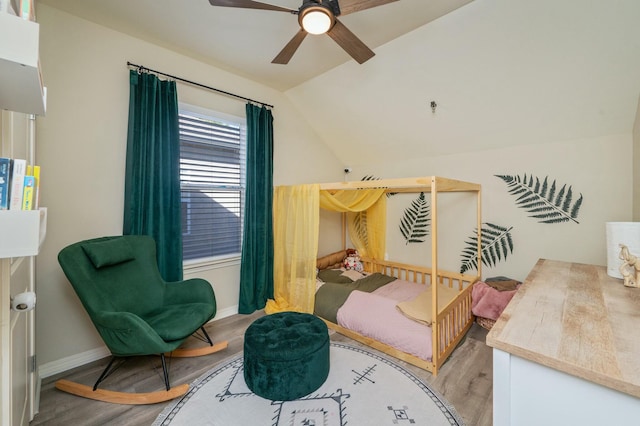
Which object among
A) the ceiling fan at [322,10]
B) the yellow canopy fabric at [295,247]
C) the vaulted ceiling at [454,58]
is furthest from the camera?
the yellow canopy fabric at [295,247]

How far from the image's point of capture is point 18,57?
710mm

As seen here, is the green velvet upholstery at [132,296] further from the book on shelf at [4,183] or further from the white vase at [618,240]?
the white vase at [618,240]

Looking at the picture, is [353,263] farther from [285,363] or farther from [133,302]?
[133,302]

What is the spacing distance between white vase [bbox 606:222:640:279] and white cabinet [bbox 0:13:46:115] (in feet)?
8.54

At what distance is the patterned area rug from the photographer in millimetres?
1687

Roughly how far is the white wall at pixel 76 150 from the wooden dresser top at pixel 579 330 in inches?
116

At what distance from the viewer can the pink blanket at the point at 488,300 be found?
8.80ft

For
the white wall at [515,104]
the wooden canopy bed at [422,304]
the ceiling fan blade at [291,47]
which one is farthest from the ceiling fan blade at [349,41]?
the wooden canopy bed at [422,304]

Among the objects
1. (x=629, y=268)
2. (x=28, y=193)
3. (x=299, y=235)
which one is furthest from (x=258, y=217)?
(x=629, y=268)

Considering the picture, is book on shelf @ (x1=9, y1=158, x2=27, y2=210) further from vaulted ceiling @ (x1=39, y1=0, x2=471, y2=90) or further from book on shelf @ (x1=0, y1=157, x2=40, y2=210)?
vaulted ceiling @ (x1=39, y1=0, x2=471, y2=90)

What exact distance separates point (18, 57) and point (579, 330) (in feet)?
6.40

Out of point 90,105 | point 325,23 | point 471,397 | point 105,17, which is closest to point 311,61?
point 325,23

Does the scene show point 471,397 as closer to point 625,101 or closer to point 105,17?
point 625,101

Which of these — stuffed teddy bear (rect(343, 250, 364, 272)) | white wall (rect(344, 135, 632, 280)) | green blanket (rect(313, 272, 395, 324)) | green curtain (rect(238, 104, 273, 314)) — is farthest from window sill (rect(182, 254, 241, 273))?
white wall (rect(344, 135, 632, 280))
